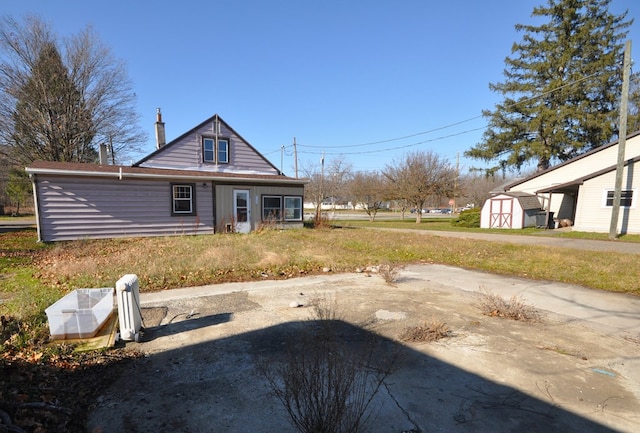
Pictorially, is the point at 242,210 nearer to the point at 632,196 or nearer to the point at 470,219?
the point at 470,219

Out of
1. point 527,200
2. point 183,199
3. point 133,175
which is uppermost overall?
point 133,175

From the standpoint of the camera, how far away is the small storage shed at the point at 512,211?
2145 cm

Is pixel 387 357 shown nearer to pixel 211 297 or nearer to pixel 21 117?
pixel 211 297

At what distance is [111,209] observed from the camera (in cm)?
1282

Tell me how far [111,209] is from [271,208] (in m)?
7.29

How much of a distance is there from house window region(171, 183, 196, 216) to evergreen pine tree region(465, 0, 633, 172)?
85.3ft

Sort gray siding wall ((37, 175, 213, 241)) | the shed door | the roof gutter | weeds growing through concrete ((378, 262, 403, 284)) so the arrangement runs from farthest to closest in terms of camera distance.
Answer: the shed door → gray siding wall ((37, 175, 213, 241)) → the roof gutter → weeds growing through concrete ((378, 262, 403, 284))

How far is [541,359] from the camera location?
10.8 feet

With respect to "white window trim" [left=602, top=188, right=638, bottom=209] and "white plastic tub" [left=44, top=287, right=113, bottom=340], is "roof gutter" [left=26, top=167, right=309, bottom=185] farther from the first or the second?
"white window trim" [left=602, top=188, right=638, bottom=209]

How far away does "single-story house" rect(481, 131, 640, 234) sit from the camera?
54.3 ft

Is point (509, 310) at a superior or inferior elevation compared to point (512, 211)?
inferior

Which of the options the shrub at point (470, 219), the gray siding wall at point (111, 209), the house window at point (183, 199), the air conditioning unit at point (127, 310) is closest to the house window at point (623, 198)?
the shrub at point (470, 219)

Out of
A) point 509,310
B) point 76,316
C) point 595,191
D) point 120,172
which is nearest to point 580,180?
point 595,191

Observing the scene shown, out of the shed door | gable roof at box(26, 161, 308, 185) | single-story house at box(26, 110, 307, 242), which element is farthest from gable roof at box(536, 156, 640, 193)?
gable roof at box(26, 161, 308, 185)
